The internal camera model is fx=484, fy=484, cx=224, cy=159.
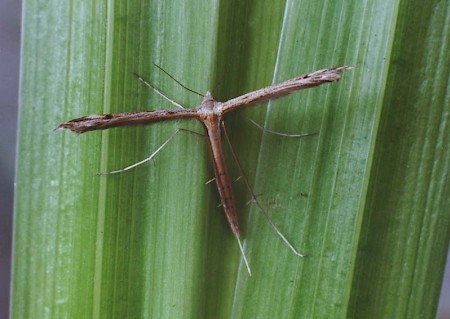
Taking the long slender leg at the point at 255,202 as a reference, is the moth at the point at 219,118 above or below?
above

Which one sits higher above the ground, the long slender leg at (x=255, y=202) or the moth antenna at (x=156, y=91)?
the moth antenna at (x=156, y=91)

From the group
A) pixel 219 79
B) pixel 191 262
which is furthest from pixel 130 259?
pixel 219 79

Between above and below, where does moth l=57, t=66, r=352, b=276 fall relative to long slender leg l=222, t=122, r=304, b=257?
above

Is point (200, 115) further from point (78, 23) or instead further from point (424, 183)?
point (424, 183)

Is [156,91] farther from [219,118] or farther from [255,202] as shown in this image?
[255,202]
